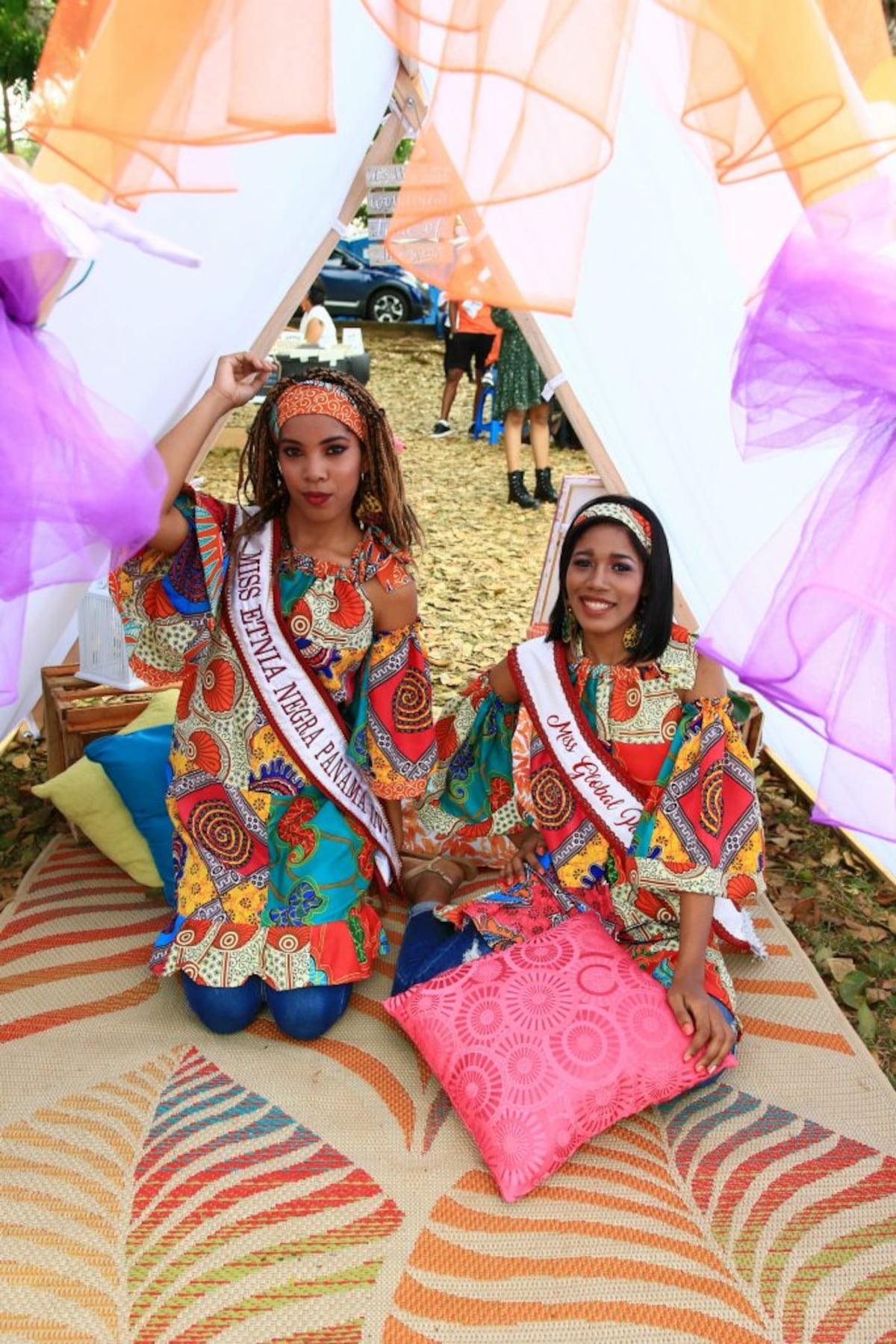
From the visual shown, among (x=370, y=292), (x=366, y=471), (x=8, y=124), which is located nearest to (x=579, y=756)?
(x=366, y=471)

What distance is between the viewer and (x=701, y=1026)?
2.30 metres

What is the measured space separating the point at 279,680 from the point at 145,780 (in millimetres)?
792

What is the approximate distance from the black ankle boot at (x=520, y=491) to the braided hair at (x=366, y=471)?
5.03 m

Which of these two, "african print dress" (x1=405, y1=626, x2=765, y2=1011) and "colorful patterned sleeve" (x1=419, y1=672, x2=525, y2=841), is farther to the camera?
"colorful patterned sleeve" (x1=419, y1=672, x2=525, y2=841)

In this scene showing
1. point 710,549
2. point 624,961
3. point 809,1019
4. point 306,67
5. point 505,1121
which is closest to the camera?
point 306,67

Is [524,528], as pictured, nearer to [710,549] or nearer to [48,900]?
[710,549]

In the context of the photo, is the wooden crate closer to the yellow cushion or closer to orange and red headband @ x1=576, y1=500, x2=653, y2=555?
the yellow cushion

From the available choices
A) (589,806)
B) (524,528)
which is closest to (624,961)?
(589,806)

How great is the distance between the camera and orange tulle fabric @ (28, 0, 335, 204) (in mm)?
1601

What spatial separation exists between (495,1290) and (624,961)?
0.73 m

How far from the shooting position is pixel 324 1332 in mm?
1825

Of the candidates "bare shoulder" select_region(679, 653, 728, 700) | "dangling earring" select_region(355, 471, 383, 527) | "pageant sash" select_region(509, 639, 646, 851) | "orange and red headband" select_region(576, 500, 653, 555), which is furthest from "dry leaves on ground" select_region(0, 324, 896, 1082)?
"dangling earring" select_region(355, 471, 383, 527)

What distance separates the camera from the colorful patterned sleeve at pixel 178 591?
2463mm

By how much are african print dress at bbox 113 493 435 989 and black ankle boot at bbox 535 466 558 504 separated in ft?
16.5
